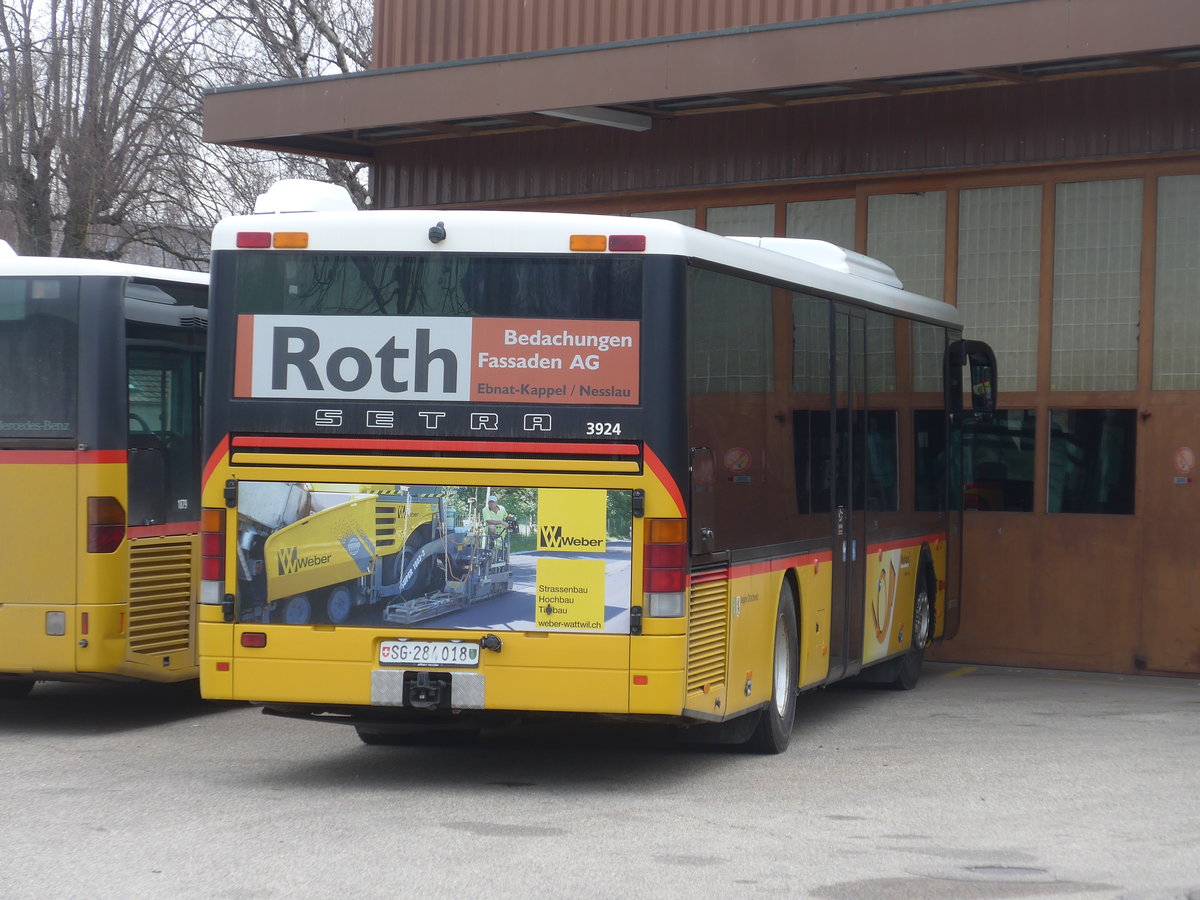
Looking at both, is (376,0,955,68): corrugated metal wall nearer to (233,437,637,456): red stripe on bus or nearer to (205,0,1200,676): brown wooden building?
(205,0,1200,676): brown wooden building

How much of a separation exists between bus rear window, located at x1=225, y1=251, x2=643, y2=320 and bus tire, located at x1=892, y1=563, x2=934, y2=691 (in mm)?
5721

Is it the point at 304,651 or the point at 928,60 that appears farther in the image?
the point at 928,60

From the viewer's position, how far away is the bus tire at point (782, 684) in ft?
32.6

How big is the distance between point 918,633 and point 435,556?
6.08m

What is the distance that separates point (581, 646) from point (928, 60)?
691cm

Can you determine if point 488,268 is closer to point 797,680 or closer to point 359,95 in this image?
point 797,680

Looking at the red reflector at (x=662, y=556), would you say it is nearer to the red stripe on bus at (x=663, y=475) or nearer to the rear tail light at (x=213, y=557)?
the red stripe on bus at (x=663, y=475)

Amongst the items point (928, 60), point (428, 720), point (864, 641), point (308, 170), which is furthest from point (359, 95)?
point (308, 170)

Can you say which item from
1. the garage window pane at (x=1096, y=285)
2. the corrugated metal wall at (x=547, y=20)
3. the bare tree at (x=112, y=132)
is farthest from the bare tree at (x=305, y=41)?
the garage window pane at (x=1096, y=285)

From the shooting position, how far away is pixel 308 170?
31.2 metres

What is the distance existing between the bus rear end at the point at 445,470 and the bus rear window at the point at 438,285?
1 centimetres

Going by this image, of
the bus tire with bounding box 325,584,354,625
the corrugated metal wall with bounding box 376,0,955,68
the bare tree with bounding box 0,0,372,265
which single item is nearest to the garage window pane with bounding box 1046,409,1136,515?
the corrugated metal wall with bounding box 376,0,955,68

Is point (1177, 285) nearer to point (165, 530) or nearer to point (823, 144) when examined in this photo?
point (823, 144)

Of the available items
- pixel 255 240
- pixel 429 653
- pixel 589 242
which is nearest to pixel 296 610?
pixel 429 653
